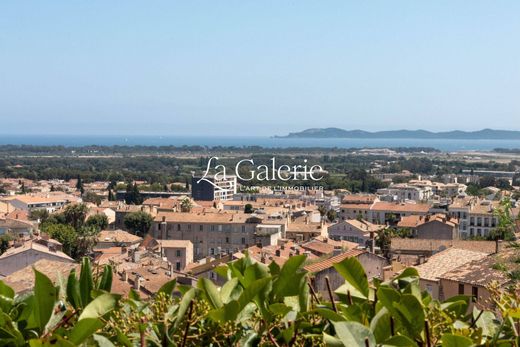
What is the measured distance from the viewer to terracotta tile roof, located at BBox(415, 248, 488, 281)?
18781 millimetres

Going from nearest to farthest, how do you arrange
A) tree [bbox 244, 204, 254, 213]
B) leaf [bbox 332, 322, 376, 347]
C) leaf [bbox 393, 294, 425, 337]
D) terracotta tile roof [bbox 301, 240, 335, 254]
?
leaf [bbox 332, 322, 376, 347]
leaf [bbox 393, 294, 425, 337]
terracotta tile roof [bbox 301, 240, 335, 254]
tree [bbox 244, 204, 254, 213]

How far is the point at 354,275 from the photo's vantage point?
7.55ft

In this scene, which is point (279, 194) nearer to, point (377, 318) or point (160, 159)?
point (377, 318)

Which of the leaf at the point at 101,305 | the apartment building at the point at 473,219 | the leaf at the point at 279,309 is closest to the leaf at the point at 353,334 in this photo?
the leaf at the point at 279,309

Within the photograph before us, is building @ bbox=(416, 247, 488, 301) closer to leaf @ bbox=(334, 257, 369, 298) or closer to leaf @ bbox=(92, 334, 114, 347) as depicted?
leaf @ bbox=(334, 257, 369, 298)

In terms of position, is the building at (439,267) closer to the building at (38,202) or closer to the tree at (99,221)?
the tree at (99,221)

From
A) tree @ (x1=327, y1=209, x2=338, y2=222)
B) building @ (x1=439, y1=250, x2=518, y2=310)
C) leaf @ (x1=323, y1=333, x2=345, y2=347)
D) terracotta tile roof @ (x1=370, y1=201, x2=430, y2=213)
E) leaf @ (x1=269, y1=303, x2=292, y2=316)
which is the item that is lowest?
tree @ (x1=327, y1=209, x2=338, y2=222)

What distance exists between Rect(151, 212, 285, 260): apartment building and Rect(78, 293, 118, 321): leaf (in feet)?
133

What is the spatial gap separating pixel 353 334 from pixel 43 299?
839 mm

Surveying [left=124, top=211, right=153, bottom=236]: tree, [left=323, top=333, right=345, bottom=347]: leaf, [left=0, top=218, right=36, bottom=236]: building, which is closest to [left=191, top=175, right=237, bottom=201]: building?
[left=124, top=211, right=153, bottom=236]: tree

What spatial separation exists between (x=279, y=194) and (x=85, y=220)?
29.4 meters

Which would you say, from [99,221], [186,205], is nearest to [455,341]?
[99,221]

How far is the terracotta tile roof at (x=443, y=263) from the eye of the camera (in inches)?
739

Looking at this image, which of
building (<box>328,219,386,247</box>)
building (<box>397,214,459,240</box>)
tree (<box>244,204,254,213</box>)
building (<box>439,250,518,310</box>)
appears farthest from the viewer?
tree (<box>244,204,254,213</box>)
